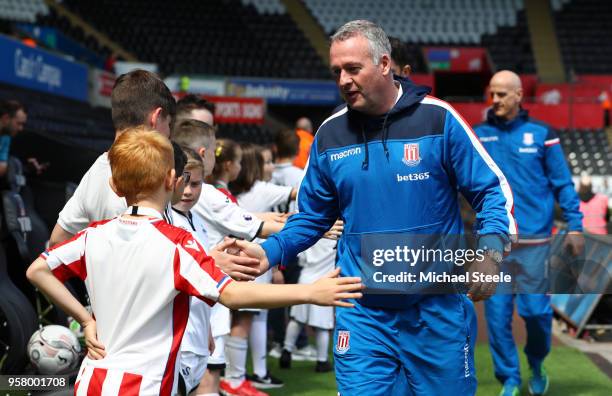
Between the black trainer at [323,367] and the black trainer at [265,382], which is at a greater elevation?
the black trainer at [265,382]

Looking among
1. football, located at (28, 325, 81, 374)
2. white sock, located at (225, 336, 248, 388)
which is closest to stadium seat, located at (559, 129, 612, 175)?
white sock, located at (225, 336, 248, 388)

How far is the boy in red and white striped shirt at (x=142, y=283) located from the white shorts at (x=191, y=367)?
3.14 feet

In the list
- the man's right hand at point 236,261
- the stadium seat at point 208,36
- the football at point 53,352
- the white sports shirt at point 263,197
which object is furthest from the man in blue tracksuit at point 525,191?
the stadium seat at point 208,36

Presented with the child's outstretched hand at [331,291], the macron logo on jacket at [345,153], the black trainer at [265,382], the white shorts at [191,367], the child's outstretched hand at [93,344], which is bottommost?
the black trainer at [265,382]

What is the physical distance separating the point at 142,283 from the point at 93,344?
297 mm

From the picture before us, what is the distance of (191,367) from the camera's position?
164 inches

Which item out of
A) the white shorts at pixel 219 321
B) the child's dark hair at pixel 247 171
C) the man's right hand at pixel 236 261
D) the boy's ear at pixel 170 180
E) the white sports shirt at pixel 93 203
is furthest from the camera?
the child's dark hair at pixel 247 171

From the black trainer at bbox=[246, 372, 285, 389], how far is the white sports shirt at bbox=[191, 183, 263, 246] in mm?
2269

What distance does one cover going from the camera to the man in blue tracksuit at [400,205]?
3.51m

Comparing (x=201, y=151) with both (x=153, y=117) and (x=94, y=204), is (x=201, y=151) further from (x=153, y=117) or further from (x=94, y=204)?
(x=94, y=204)

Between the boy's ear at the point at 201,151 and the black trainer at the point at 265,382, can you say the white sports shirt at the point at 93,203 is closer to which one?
the boy's ear at the point at 201,151

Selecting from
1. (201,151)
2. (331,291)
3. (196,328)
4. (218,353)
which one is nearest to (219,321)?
(218,353)

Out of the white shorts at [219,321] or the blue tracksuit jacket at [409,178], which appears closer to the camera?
the blue tracksuit jacket at [409,178]

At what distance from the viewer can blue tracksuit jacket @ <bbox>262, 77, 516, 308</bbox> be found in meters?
3.54
